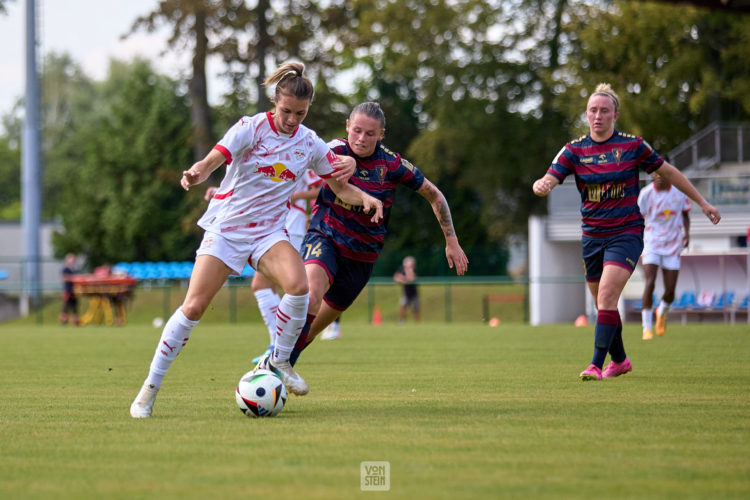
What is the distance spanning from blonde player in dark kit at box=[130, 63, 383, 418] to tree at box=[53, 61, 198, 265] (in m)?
46.1

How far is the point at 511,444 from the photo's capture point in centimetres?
544

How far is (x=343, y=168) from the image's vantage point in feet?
24.6

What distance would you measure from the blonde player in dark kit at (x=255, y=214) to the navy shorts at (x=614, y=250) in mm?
3096

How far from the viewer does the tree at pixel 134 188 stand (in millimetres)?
54906

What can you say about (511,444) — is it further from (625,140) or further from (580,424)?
(625,140)

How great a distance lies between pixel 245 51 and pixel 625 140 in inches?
1276

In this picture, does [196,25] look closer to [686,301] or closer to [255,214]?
[686,301]

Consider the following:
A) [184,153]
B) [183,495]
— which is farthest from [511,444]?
[184,153]

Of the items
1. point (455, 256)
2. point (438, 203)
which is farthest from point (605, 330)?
point (438, 203)

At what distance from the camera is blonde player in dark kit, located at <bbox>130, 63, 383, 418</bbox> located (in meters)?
6.83

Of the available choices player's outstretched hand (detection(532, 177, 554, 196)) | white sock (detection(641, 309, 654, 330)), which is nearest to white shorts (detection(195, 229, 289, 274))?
player's outstretched hand (detection(532, 177, 554, 196))

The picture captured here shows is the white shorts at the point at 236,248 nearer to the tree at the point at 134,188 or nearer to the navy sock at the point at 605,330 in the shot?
the navy sock at the point at 605,330

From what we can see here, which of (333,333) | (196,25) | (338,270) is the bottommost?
(333,333)

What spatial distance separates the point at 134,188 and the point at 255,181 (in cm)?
5077
